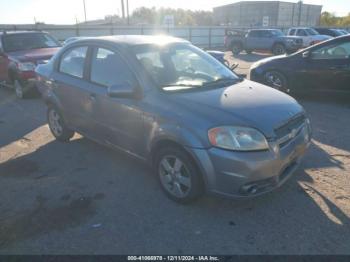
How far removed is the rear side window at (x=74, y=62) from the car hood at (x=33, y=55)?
4.25 metres

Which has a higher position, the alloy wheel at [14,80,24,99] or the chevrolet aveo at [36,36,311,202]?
the chevrolet aveo at [36,36,311,202]

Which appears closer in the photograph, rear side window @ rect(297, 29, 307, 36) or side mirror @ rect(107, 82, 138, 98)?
side mirror @ rect(107, 82, 138, 98)

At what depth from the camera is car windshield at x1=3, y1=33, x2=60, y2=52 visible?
9680mm

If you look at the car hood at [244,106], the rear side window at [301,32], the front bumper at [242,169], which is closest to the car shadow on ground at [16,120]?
the car hood at [244,106]

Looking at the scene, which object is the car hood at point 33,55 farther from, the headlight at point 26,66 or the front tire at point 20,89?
the front tire at point 20,89

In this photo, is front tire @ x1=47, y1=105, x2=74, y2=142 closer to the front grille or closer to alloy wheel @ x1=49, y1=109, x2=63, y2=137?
alloy wheel @ x1=49, y1=109, x2=63, y2=137

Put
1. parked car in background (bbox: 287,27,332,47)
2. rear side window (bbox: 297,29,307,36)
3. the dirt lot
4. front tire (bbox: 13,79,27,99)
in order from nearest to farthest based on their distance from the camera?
1. the dirt lot
2. front tire (bbox: 13,79,27,99)
3. parked car in background (bbox: 287,27,332,47)
4. rear side window (bbox: 297,29,307,36)

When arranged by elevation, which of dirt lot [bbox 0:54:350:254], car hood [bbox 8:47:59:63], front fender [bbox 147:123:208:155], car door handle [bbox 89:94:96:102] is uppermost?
car hood [bbox 8:47:59:63]

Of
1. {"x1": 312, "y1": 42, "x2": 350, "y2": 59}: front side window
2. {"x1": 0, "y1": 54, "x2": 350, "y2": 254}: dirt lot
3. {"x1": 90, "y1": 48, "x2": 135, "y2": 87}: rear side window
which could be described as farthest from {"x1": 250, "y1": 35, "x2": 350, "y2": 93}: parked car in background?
{"x1": 90, "y1": 48, "x2": 135, "y2": 87}: rear side window

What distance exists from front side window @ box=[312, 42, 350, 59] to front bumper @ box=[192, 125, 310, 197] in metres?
4.97

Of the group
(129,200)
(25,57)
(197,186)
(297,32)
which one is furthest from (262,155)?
(297,32)

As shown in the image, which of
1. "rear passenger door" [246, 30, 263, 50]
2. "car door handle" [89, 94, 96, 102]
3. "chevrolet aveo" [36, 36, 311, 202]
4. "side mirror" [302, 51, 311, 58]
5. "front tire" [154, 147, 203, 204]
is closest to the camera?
"chevrolet aveo" [36, 36, 311, 202]

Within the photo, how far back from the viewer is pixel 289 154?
3.23 meters

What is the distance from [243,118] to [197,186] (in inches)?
31.6
